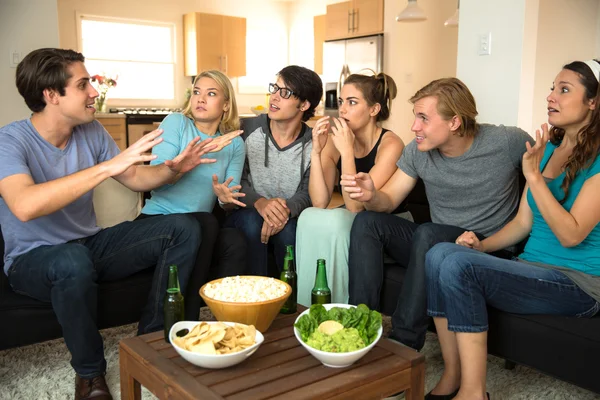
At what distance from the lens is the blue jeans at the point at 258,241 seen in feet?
8.76

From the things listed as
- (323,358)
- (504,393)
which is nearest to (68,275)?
(323,358)

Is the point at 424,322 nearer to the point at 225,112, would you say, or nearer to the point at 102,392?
the point at 102,392

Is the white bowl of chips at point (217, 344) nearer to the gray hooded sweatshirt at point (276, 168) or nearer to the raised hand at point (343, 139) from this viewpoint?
the raised hand at point (343, 139)

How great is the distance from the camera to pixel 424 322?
2162 mm

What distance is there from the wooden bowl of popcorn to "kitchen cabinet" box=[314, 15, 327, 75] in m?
7.10

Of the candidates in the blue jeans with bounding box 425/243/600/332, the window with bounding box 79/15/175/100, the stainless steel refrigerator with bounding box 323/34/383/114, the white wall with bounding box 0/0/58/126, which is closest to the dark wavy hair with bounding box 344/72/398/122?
the blue jeans with bounding box 425/243/600/332

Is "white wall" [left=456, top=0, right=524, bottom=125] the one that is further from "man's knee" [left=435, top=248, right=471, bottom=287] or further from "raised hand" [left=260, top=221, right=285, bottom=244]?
"man's knee" [left=435, top=248, right=471, bottom=287]

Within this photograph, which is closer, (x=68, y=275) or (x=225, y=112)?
(x=68, y=275)

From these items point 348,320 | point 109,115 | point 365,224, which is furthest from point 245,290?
point 109,115

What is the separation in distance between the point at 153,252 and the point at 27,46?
320 centimetres

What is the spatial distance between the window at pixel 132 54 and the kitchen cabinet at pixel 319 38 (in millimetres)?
1981

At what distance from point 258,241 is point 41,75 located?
1096 mm

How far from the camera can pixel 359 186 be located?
2348mm

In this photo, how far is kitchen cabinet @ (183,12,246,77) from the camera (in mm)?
8117
